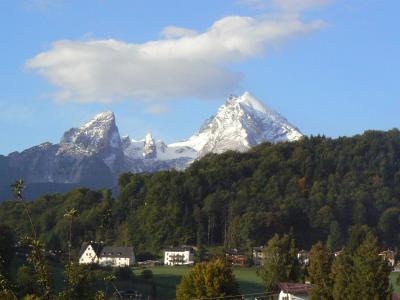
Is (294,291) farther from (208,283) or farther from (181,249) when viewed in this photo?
(181,249)

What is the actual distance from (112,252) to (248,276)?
27588mm

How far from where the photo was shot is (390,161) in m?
162

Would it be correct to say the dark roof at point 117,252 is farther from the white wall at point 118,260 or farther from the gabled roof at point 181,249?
the gabled roof at point 181,249

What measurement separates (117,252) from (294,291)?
5730 centimetres

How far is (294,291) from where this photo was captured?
56188 millimetres

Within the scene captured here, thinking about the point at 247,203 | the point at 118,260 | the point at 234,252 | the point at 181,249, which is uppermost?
the point at 247,203

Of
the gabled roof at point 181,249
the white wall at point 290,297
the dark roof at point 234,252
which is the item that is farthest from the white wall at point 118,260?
the white wall at point 290,297

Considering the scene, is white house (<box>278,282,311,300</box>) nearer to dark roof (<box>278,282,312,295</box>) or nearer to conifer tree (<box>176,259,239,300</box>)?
dark roof (<box>278,282,312,295</box>)

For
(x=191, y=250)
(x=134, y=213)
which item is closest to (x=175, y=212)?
(x=134, y=213)

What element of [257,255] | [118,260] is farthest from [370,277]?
[118,260]

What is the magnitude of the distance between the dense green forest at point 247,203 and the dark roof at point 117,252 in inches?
144

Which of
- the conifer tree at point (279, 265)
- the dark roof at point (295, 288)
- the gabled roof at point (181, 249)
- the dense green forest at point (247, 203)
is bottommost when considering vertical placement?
the dark roof at point (295, 288)

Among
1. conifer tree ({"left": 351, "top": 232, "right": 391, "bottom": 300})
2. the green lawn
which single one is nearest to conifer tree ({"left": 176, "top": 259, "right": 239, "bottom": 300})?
conifer tree ({"left": 351, "top": 232, "right": 391, "bottom": 300})

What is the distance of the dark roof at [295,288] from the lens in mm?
56156
